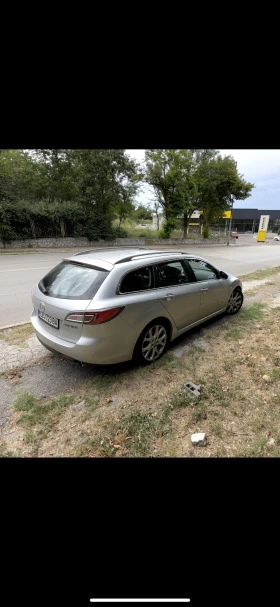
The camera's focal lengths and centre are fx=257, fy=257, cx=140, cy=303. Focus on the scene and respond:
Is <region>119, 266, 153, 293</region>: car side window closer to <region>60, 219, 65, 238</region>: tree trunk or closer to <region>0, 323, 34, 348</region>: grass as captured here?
<region>0, 323, 34, 348</region>: grass

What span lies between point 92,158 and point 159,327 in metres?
20.2

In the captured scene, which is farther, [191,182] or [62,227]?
[191,182]

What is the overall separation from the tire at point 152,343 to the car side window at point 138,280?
0.48 metres

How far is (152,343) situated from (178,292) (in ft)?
2.62

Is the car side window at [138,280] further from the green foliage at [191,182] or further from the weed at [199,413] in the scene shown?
the green foliage at [191,182]

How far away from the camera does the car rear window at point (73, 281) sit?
2771 millimetres

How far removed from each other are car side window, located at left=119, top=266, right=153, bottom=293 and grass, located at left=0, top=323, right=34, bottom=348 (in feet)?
6.76

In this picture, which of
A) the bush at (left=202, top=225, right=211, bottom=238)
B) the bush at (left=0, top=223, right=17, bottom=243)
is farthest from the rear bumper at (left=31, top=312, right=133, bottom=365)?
the bush at (left=202, top=225, right=211, bottom=238)

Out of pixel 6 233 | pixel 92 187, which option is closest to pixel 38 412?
pixel 6 233

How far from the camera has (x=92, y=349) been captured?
265 centimetres

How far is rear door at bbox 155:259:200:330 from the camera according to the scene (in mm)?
3371

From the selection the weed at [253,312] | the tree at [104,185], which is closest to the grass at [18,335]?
the weed at [253,312]

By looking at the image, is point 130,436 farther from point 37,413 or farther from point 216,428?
point 37,413
